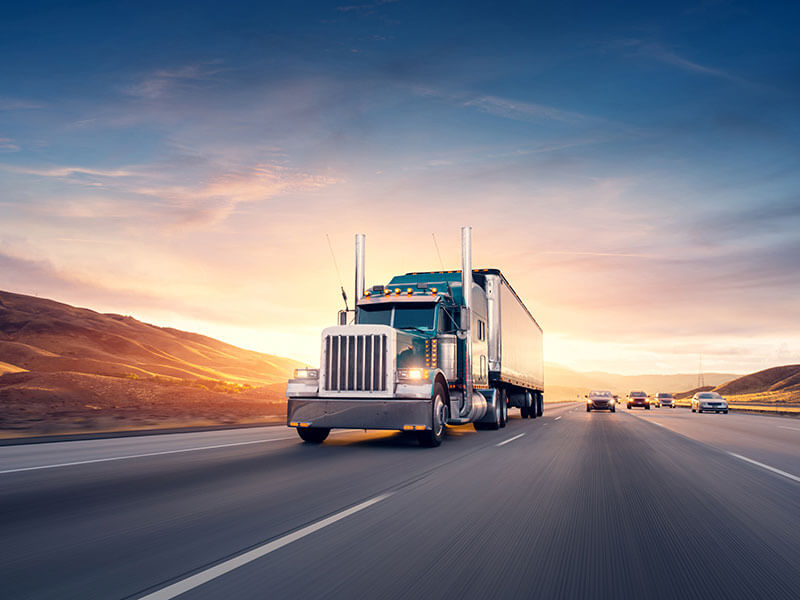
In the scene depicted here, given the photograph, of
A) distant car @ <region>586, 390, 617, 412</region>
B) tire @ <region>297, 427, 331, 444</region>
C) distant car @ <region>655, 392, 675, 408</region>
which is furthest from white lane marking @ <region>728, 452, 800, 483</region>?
distant car @ <region>655, 392, 675, 408</region>

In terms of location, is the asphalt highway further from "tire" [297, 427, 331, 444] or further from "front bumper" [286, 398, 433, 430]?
"tire" [297, 427, 331, 444]

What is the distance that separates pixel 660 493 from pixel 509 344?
14515 millimetres

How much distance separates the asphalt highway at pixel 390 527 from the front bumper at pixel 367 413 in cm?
179

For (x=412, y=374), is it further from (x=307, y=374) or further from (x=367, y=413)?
(x=307, y=374)

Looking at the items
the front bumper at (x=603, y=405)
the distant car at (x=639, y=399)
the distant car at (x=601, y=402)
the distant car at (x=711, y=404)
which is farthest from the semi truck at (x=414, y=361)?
the distant car at (x=639, y=399)

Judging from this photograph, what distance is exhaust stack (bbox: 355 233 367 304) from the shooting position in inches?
707

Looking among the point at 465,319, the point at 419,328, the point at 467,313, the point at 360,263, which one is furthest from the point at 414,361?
the point at 360,263

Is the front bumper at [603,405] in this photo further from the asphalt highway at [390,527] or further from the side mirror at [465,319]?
the asphalt highway at [390,527]

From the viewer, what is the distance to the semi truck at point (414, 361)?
14.0 meters

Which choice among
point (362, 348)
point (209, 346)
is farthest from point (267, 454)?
point (209, 346)

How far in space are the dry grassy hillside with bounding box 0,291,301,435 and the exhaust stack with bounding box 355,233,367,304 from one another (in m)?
9.22

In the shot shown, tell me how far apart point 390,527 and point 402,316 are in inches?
407

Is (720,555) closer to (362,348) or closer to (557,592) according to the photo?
(557,592)

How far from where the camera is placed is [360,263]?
18.3 m
